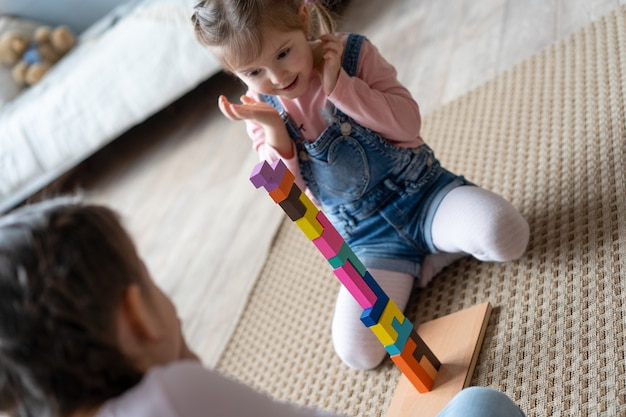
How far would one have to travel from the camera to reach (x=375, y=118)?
1.04 m

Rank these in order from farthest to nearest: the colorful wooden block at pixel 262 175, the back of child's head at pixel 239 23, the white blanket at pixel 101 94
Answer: the white blanket at pixel 101 94 → the back of child's head at pixel 239 23 → the colorful wooden block at pixel 262 175

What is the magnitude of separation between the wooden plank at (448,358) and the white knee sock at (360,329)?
0.07m

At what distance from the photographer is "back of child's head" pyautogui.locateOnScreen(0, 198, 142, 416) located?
0.53m

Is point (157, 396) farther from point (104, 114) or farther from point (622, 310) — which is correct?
point (104, 114)

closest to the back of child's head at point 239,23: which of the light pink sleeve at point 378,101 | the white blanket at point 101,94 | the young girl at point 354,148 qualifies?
the young girl at point 354,148

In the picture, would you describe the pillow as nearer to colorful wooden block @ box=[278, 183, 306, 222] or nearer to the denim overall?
the denim overall

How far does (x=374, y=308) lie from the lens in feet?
2.92

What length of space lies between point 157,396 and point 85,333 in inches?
3.0

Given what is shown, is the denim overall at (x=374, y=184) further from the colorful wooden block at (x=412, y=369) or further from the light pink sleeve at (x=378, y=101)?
the colorful wooden block at (x=412, y=369)

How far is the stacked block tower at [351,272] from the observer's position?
0.84 m

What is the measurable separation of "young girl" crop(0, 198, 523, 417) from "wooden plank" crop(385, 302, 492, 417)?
42 centimetres

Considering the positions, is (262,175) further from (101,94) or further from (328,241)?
(101,94)

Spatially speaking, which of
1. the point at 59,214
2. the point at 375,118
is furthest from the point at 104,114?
the point at 59,214

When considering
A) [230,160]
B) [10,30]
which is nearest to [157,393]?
[230,160]
